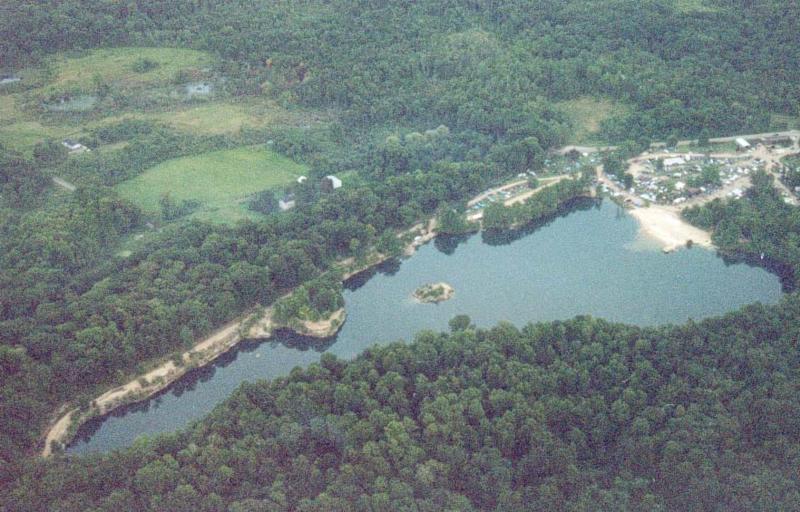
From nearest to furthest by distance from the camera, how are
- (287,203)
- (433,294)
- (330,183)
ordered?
(433,294) < (287,203) < (330,183)

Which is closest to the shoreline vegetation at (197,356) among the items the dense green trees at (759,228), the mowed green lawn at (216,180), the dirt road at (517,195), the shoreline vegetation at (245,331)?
the shoreline vegetation at (245,331)

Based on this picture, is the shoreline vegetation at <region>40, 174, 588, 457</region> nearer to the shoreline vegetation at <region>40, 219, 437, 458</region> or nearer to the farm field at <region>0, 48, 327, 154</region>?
the shoreline vegetation at <region>40, 219, 437, 458</region>

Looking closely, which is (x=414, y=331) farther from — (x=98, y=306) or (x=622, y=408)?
(x=98, y=306)

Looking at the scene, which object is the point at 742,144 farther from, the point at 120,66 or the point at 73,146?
the point at 120,66

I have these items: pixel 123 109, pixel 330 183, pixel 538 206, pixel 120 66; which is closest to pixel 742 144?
pixel 538 206

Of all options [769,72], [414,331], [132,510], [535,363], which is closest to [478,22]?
[769,72]

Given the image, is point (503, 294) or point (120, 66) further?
point (120, 66)
